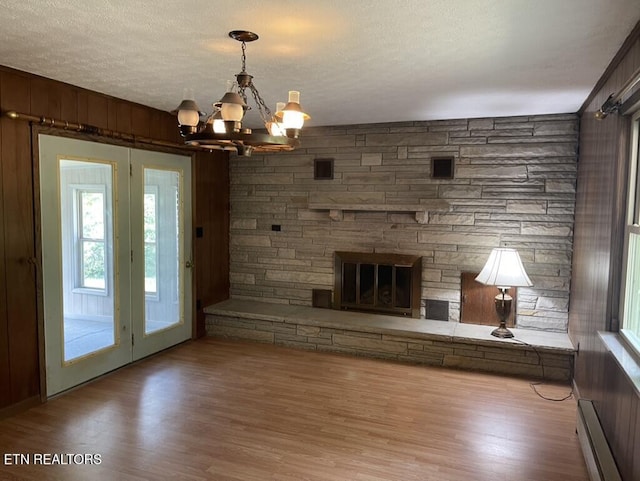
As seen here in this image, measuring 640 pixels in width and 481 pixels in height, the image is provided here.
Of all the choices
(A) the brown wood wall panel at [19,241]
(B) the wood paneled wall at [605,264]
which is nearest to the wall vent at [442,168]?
(B) the wood paneled wall at [605,264]

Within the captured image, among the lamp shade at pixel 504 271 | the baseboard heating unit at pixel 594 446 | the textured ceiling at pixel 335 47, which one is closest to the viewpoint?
the textured ceiling at pixel 335 47

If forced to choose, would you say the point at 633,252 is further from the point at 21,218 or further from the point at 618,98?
the point at 21,218

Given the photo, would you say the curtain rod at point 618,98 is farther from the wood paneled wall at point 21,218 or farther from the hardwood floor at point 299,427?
the wood paneled wall at point 21,218

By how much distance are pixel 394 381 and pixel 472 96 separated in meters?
2.40

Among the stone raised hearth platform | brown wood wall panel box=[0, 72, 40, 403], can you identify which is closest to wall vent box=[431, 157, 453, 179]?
the stone raised hearth platform

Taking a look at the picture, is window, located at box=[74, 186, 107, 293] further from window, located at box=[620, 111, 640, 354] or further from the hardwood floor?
window, located at box=[620, 111, 640, 354]

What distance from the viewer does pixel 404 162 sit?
4.70 m

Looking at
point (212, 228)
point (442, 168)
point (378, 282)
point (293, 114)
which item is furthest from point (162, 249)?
point (442, 168)

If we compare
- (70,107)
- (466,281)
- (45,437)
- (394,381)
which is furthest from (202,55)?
(466,281)

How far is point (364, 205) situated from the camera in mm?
4742

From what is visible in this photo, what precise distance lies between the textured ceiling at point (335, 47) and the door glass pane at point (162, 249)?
36.9 inches

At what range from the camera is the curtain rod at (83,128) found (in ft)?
10.1

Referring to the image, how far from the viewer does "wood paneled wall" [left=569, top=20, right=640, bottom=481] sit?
7.16 feet

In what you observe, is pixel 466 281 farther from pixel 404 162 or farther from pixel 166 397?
pixel 166 397
